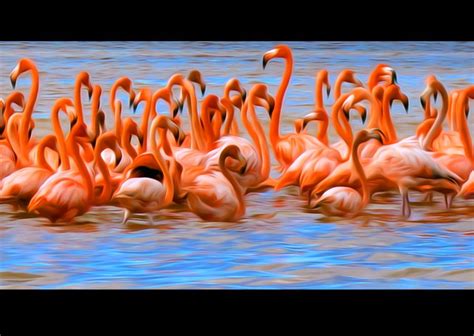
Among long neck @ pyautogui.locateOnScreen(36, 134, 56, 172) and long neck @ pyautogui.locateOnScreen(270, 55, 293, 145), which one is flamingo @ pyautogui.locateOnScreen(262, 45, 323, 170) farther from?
long neck @ pyautogui.locateOnScreen(36, 134, 56, 172)

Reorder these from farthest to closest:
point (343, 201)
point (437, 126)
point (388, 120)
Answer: point (388, 120)
point (437, 126)
point (343, 201)

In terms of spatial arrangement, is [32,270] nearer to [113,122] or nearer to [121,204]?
[121,204]

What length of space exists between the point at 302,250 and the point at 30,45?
8.06 ft

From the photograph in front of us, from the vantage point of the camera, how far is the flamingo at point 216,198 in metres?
6.41

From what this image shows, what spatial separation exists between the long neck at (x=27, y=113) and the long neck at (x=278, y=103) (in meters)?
1.34

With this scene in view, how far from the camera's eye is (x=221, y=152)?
6586mm

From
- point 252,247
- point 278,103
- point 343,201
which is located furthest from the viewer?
point 278,103

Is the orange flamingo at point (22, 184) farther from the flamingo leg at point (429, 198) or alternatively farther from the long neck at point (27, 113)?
the flamingo leg at point (429, 198)

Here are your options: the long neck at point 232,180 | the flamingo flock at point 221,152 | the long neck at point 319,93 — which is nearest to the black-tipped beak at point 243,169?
the flamingo flock at point 221,152

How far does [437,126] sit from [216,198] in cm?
134

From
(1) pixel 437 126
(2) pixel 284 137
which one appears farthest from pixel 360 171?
(2) pixel 284 137

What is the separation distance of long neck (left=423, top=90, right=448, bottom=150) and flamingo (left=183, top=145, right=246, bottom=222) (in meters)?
1.13

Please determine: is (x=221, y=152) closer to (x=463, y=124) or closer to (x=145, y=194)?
(x=145, y=194)

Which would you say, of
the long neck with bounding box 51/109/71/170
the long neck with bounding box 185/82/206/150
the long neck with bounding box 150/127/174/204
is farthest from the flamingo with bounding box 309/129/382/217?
the long neck with bounding box 51/109/71/170
